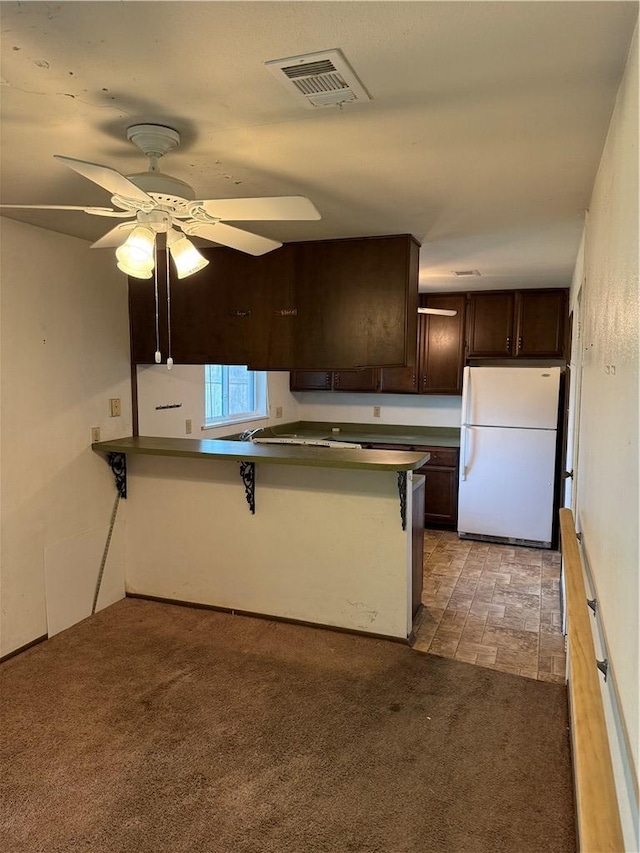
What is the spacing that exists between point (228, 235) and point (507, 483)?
356cm

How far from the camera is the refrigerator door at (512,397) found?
468 centimetres

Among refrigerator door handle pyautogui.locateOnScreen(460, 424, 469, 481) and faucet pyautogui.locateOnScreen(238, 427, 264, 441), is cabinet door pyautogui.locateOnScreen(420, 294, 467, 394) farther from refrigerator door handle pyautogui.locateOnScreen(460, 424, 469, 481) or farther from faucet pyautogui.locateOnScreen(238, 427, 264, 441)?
faucet pyautogui.locateOnScreen(238, 427, 264, 441)

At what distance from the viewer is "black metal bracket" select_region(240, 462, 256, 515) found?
3307 mm

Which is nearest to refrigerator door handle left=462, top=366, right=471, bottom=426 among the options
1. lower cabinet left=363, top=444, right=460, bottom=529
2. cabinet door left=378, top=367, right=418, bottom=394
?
lower cabinet left=363, top=444, right=460, bottom=529

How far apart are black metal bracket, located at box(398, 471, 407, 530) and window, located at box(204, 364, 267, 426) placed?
1.84 meters

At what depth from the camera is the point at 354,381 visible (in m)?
5.82

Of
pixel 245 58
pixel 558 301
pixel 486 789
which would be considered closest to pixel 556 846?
pixel 486 789

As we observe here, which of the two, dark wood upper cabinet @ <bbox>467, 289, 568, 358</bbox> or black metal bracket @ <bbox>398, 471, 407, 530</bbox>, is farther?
dark wood upper cabinet @ <bbox>467, 289, 568, 358</bbox>

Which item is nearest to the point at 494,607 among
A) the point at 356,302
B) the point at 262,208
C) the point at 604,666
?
the point at 356,302

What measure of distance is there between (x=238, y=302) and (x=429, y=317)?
8.74ft

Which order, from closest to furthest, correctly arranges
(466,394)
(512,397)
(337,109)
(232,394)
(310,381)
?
1. (337,109)
2. (512,397)
3. (466,394)
4. (232,394)
5. (310,381)

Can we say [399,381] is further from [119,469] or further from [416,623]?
[119,469]

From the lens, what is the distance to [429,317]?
18.0 feet

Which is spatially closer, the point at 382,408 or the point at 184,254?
the point at 184,254
